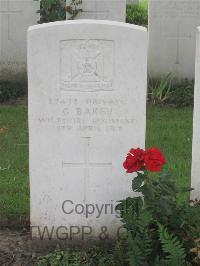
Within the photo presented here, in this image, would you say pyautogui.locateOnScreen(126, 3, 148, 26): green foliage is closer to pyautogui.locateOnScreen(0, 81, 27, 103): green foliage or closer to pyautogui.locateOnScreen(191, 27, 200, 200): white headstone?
pyautogui.locateOnScreen(0, 81, 27, 103): green foliage

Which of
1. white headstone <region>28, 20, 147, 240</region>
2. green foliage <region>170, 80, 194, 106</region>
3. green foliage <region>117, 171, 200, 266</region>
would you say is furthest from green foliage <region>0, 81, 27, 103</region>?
green foliage <region>117, 171, 200, 266</region>

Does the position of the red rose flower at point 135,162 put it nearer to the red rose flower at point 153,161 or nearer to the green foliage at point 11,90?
the red rose flower at point 153,161

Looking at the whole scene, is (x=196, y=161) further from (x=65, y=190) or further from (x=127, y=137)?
(x=65, y=190)

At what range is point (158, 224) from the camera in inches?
141

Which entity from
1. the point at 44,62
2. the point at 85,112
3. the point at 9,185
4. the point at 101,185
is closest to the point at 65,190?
the point at 101,185

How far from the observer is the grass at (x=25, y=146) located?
4.89m

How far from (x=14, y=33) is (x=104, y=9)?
128cm

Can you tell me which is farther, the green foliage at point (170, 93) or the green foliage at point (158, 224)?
the green foliage at point (170, 93)

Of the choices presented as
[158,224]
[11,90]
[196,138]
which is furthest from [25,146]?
[158,224]

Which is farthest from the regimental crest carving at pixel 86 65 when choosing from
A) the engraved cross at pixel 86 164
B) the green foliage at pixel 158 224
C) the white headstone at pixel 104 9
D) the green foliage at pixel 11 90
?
the white headstone at pixel 104 9

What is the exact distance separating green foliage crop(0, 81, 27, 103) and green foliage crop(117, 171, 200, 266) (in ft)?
15.1

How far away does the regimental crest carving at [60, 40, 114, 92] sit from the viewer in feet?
12.7

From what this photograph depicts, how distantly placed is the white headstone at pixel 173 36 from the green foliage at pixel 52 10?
122 cm

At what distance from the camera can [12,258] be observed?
13.1ft
